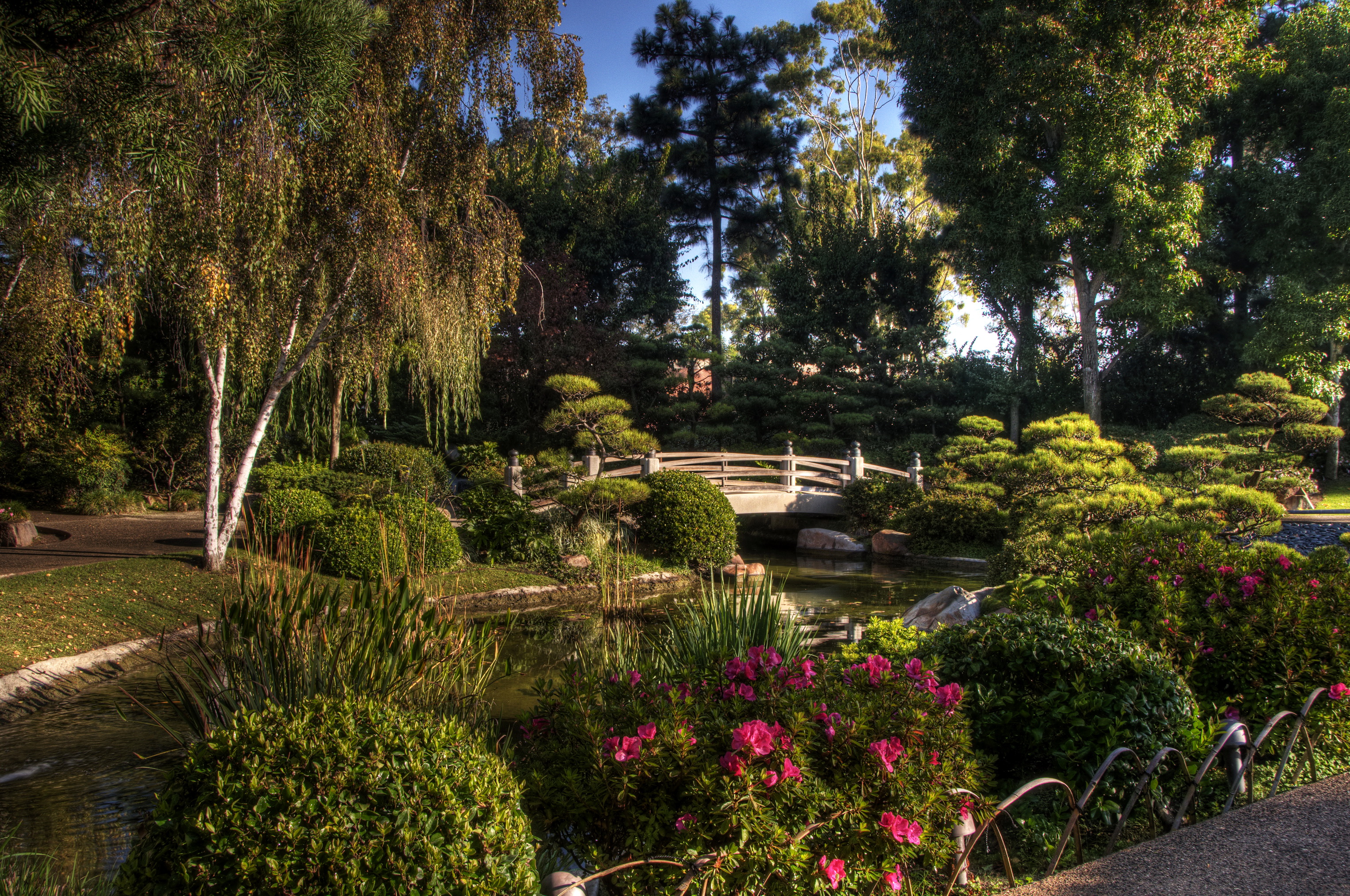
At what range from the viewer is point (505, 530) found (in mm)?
10547

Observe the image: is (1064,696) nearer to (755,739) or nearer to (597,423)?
(755,739)

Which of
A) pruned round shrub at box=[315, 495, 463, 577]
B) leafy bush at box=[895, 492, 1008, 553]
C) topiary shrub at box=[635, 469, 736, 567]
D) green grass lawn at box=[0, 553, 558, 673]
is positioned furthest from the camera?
leafy bush at box=[895, 492, 1008, 553]

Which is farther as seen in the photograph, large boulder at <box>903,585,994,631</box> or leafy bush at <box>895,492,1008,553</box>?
leafy bush at <box>895,492,1008,553</box>

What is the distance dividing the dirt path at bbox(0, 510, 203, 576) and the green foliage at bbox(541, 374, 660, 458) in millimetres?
6144

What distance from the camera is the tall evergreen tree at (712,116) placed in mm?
22625

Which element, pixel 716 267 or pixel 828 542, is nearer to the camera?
pixel 828 542

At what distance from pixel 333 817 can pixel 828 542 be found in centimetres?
1360

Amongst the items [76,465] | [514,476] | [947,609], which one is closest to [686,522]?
[514,476]

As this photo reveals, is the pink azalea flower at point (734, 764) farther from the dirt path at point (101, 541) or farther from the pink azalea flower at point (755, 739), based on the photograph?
the dirt path at point (101, 541)

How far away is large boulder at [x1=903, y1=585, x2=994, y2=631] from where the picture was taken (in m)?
6.76

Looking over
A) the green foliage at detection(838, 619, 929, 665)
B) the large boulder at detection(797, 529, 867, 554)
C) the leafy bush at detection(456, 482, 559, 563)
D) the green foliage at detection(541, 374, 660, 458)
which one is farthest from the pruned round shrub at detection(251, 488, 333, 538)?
the large boulder at detection(797, 529, 867, 554)

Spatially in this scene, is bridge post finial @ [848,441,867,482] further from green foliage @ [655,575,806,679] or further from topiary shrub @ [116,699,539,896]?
topiary shrub @ [116,699,539,896]

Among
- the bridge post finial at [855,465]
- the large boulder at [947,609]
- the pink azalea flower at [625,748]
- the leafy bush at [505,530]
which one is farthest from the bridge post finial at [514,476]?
the pink azalea flower at [625,748]

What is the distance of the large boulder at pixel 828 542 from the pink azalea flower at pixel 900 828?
12.4m
